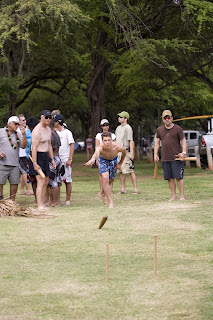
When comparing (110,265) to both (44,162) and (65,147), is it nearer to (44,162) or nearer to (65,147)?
(44,162)

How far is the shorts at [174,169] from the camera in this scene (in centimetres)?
1382

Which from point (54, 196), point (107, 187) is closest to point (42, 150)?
point (54, 196)

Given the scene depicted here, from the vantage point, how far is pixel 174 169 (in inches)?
545

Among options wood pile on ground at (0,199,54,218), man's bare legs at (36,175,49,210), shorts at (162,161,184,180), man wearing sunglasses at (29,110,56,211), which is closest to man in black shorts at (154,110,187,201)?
shorts at (162,161,184,180)

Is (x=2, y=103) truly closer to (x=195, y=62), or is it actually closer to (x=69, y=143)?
(x=195, y=62)

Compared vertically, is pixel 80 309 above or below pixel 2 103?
below

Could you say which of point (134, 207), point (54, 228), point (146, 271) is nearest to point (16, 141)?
point (134, 207)

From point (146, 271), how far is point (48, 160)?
6.21 m

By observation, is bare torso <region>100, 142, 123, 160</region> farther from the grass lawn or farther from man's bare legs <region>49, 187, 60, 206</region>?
man's bare legs <region>49, 187, 60, 206</region>

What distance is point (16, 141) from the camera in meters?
13.6

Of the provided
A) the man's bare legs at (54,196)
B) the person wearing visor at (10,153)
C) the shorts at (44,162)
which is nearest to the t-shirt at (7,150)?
the person wearing visor at (10,153)

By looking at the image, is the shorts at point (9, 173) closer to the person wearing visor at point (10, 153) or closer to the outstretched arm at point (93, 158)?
the person wearing visor at point (10, 153)

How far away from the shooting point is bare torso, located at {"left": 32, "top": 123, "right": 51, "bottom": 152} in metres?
12.8

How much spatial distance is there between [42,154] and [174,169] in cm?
265
